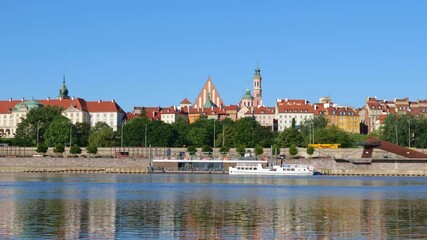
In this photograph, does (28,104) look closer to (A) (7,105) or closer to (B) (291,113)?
(A) (7,105)

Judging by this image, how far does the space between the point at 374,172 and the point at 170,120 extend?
99.8 m

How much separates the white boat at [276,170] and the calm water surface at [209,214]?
36834 mm

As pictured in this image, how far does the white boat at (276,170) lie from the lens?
307 ft

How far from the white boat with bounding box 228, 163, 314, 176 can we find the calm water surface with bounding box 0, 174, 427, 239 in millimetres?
36834

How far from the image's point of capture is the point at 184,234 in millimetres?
30406

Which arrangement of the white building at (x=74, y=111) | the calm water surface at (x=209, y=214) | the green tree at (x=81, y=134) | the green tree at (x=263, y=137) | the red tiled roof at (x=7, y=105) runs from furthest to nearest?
the red tiled roof at (x=7, y=105)
the white building at (x=74, y=111)
the green tree at (x=81, y=134)
the green tree at (x=263, y=137)
the calm water surface at (x=209, y=214)

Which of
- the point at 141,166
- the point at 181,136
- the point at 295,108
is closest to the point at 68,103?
the point at 295,108

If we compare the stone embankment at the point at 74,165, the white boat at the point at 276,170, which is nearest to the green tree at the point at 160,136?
the stone embankment at the point at 74,165

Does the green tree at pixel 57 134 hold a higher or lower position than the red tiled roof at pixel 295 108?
lower

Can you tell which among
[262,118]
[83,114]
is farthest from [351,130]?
[83,114]

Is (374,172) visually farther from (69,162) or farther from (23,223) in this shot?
(23,223)

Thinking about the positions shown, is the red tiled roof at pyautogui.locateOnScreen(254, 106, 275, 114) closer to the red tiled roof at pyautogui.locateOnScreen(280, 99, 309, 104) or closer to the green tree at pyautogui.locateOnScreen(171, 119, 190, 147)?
the red tiled roof at pyautogui.locateOnScreen(280, 99, 309, 104)

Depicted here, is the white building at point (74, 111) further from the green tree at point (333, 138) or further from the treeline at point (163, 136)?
the green tree at point (333, 138)

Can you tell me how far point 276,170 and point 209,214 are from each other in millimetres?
57218
